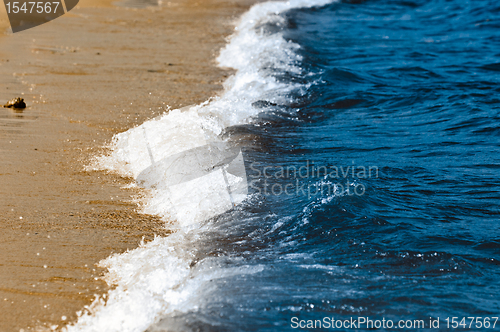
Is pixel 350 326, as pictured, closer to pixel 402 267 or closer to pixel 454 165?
pixel 402 267

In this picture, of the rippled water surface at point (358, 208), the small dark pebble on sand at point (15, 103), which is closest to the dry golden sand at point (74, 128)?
the small dark pebble on sand at point (15, 103)

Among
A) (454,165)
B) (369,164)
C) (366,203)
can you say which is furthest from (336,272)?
(454,165)

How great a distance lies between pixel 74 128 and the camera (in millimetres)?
4328

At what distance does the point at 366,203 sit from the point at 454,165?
4.11ft

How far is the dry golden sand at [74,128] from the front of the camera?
2.52m

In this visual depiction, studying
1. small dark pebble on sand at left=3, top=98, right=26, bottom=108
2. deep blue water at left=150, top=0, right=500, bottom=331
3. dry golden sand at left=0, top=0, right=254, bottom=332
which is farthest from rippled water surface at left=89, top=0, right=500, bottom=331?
small dark pebble on sand at left=3, top=98, right=26, bottom=108

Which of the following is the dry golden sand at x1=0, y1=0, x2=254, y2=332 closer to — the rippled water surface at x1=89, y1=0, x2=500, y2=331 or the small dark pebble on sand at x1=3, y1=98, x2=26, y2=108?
the small dark pebble on sand at x1=3, y1=98, x2=26, y2=108

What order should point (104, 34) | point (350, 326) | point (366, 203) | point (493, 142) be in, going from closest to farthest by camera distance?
point (350, 326) → point (366, 203) → point (493, 142) → point (104, 34)

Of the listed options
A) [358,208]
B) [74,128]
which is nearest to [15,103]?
[74,128]

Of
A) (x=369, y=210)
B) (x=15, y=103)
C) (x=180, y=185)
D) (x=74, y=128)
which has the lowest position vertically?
(x=369, y=210)

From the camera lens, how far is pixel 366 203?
318 centimetres

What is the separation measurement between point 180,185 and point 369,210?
1464mm

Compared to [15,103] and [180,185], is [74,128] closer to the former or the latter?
[15,103]

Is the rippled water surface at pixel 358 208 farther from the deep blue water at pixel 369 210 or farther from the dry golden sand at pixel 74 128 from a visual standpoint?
the dry golden sand at pixel 74 128
